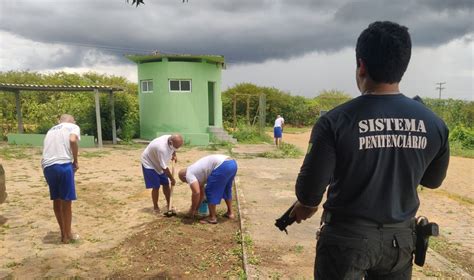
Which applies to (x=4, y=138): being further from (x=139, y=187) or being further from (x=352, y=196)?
(x=352, y=196)

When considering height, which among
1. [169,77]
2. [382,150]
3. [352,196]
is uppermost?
[169,77]

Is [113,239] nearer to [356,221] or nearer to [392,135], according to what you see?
[356,221]

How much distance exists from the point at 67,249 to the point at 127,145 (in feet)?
41.2

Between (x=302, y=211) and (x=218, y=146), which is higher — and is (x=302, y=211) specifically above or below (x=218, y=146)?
above

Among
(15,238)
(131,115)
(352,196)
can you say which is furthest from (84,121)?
(352,196)

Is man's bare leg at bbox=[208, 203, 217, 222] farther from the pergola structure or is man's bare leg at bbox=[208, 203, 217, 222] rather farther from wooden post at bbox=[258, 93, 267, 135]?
wooden post at bbox=[258, 93, 267, 135]

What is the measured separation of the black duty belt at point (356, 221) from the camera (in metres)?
1.83

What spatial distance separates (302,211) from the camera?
2.02 meters

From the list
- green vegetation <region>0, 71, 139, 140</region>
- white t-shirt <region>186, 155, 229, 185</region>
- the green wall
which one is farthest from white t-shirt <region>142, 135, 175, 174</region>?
green vegetation <region>0, 71, 139, 140</region>

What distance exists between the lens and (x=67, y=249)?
487 cm

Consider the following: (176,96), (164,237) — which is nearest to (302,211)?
(164,237)

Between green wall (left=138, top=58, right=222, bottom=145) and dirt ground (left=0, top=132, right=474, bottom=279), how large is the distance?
8.79m

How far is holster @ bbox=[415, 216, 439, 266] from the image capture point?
1982 millimetres

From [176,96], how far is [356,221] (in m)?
16.6
